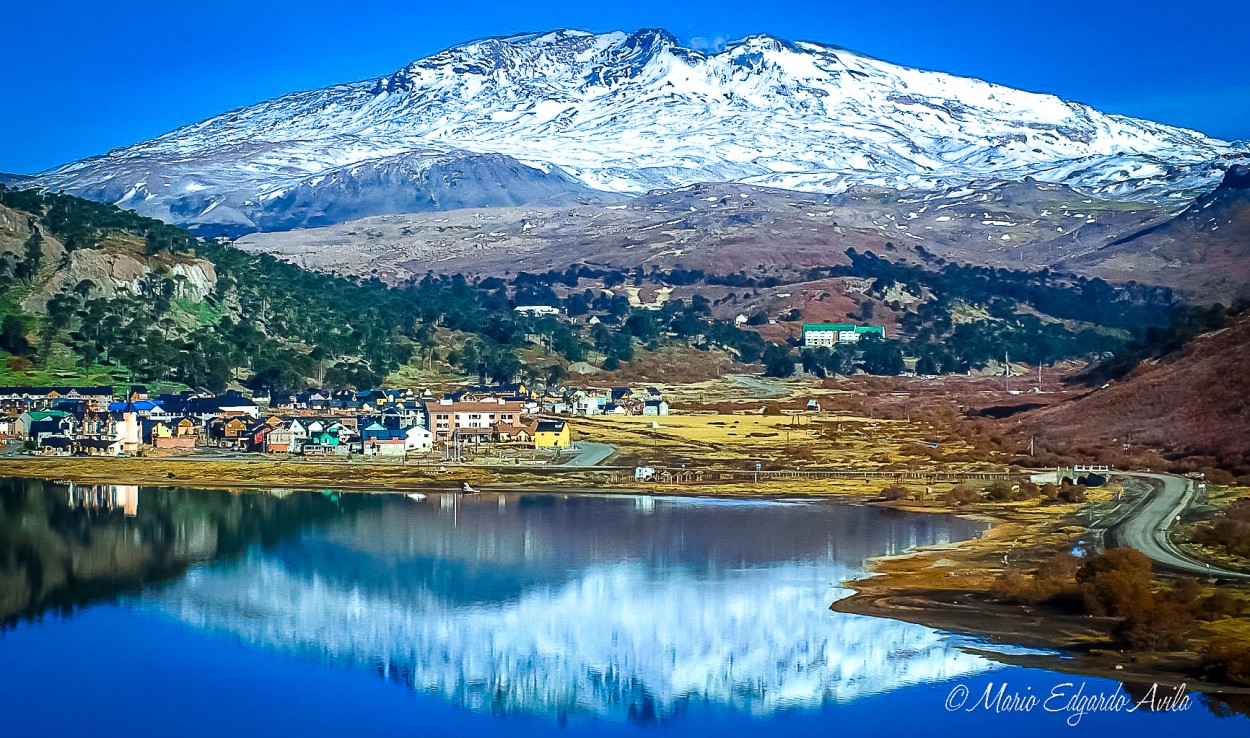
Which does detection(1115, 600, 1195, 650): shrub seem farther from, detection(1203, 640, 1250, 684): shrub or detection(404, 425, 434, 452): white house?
detection(404, 425, 434, 452): white house

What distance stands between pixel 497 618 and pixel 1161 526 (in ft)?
44.8

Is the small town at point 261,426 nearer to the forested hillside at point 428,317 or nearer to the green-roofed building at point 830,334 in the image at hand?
the forested hillside at point 428,317

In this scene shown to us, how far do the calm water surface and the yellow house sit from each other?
13649 millimetres

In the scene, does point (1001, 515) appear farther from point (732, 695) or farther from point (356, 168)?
point (356, 168)

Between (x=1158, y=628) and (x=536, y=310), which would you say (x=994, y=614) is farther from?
(x=536, y=310)

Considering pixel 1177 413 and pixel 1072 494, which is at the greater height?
pixel 1177 413

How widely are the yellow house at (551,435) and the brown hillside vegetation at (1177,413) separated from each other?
1497 cm

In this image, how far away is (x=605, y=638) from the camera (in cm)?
2288

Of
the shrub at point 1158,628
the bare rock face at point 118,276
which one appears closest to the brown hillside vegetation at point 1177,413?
the shrub at point 1158,628

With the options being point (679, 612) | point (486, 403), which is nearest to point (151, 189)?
point (486, 403)

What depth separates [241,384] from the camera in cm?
6209

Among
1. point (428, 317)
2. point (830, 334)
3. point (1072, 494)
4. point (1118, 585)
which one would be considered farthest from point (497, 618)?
point (830, 334)

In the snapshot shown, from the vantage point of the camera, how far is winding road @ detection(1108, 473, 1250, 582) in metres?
24.9

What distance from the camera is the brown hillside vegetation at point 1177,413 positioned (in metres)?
37.3
